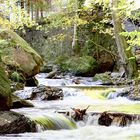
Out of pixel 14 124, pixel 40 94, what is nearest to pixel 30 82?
pixel 40 94

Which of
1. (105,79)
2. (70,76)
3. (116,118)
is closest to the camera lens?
(116,118)

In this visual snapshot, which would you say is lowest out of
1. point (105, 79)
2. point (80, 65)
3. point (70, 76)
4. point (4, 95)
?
point (70, 76)

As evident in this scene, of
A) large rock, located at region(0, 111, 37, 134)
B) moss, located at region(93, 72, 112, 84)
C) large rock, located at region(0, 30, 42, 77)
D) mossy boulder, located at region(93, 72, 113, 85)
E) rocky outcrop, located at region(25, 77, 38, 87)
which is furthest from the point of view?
moss, located at region(93, 72, 112, 84)

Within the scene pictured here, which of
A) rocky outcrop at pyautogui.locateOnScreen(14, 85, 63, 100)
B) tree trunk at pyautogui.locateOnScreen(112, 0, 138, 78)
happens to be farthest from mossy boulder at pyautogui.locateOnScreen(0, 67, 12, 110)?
tree trunk at pyautogui.locateOnScreen(112, 0, 138, 78)

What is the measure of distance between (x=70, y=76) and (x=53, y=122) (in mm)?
12303

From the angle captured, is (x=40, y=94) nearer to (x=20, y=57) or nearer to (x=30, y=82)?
(x=20, y=57)

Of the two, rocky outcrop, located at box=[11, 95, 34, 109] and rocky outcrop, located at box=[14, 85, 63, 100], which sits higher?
rocky outcrop, located at box=[11, 95, 34, 109]

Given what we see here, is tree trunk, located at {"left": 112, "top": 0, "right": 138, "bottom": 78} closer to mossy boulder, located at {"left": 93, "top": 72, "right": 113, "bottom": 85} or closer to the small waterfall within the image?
mossy boulder, located at {"left": 93, "top": 72, "right": 113, "bottom": 85}

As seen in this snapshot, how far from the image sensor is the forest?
27.0ft

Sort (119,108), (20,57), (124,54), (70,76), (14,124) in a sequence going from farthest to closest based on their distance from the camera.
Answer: (70,76)
(124,54)
(20,57)
(119,108)
(14,124)

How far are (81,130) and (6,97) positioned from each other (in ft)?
5.64

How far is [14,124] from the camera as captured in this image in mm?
7906

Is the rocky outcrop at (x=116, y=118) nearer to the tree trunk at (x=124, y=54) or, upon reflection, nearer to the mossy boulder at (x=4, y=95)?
the mossy boulder at (x=4, y=95)

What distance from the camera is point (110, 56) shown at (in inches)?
875
